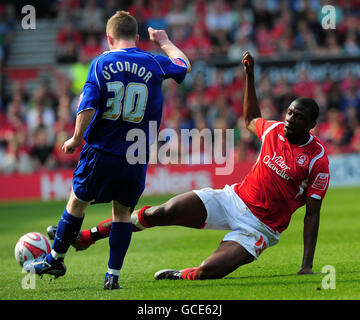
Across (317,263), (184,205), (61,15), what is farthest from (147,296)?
(61,15)

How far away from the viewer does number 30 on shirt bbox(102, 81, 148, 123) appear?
5.67 metres

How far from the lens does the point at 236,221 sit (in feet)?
21.3

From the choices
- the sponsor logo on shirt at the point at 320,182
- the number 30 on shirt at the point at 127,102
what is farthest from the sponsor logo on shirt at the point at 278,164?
the number 30 on shirt at the point at 127,102

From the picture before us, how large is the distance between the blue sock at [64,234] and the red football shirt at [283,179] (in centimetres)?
170

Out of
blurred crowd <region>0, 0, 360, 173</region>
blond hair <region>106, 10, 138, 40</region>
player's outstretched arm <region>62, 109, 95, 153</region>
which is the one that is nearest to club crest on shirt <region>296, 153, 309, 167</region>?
blond hair <region>106, 10, 138, 40</region>

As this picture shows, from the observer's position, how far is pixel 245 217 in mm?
6477

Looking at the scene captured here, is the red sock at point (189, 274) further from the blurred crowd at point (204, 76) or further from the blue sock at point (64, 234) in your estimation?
the blurred crowd at point (204, 76)

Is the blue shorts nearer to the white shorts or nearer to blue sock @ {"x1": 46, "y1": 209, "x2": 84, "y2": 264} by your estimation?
blue sock @ {"x1": 46, "y1": 209, "x2": 84, "y2": 264}

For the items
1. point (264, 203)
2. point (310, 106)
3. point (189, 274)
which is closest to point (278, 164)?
point (264, 203)

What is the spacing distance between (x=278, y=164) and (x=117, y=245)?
1.75 m

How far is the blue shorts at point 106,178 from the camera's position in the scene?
5.74 m

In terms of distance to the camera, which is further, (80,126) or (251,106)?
(251,106)

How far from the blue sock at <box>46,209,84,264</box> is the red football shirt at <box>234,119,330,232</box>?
66.8 inches

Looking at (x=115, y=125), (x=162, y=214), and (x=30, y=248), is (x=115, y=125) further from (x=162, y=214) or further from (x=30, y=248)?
(x=30, y=248)
